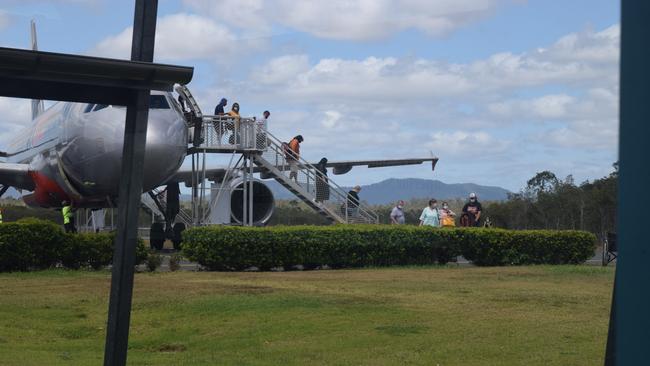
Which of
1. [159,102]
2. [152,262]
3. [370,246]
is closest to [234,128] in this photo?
[159,102]

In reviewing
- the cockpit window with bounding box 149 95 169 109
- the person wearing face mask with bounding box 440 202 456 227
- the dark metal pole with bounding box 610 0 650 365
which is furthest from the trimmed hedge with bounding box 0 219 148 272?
the dark metal pole with bounding box 610 0 650 365

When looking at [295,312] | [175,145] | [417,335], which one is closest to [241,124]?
[175,145]

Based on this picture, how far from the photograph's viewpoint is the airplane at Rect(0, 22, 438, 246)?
2158 cm

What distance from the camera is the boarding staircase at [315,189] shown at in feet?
95.5

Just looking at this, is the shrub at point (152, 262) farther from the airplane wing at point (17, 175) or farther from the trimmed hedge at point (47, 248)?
the airplane wing at point (17, 175)

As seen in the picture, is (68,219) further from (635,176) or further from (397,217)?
(635,176)

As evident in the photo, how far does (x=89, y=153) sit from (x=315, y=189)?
9.26m

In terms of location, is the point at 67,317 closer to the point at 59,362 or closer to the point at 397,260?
the point at 59,362

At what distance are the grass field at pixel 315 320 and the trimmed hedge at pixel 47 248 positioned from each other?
0.76m

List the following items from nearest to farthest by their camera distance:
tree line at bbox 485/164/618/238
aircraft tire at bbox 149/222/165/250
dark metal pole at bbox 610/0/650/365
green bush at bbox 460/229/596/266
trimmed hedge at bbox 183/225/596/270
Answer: dark metal pole at bbox 610/0/650/365
trimmed hedge at bbox 183/225/596/270
green bush at bbox 460/229/596/266
aircraft tire at bbox 149/222/165/250
tree line at bbox 485/164/618/238

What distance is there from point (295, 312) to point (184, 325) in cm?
148

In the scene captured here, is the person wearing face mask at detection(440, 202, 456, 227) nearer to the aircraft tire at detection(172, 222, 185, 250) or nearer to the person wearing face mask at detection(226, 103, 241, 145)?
the person wearing face mask at detection(226, 103, 241, 145)

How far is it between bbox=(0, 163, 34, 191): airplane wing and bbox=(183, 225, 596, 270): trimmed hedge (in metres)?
8.37

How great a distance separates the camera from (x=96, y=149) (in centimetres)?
2175
